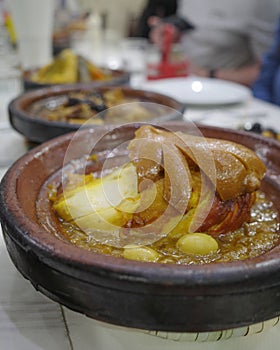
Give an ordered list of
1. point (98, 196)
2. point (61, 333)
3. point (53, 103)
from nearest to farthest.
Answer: point (61, 333) < point (98, 196) < point (53, 103)

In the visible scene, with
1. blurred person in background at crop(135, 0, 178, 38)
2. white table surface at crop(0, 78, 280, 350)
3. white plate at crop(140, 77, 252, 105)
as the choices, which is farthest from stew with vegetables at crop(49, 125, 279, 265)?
blurred person in background at crop(135, 0, 178, 38)

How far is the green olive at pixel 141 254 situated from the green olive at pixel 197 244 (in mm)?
40

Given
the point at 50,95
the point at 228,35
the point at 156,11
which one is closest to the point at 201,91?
the point at 50,95

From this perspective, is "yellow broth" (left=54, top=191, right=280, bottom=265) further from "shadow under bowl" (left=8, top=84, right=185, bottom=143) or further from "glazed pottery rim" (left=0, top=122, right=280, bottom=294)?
"shadow under bowl" (left=8, top=84, right=185, bottom=143)

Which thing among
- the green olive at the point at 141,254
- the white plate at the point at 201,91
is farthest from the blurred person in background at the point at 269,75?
the green olive at the point at 141,254

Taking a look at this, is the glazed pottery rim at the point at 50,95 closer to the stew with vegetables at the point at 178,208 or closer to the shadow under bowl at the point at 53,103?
the shadow under bowl at the point at 53,103

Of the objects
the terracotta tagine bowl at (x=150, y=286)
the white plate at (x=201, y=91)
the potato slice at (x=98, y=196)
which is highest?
the terracotta tagine bowl at (x=150, y=286)

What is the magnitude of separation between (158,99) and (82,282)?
99cm

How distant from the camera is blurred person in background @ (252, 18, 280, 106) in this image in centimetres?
261

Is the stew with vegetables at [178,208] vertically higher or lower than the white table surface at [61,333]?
higher

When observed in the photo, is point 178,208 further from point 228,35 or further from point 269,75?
point 228,35

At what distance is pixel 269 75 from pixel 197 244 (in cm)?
223

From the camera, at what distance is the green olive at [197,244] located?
645mm

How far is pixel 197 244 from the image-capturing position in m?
0.64
